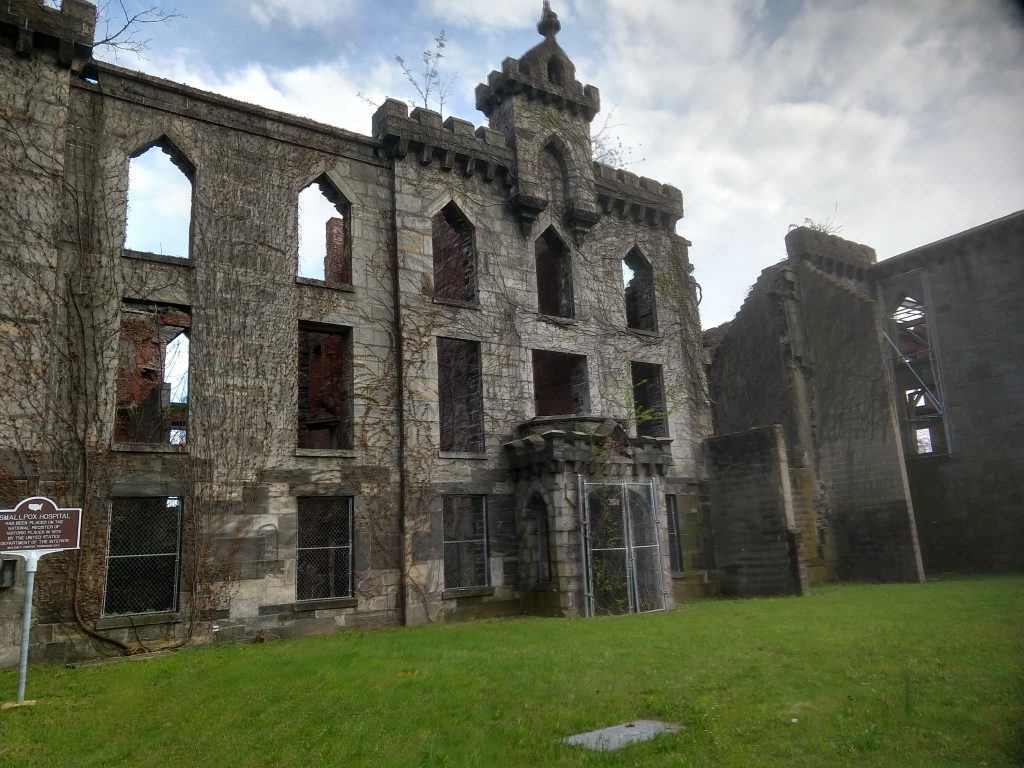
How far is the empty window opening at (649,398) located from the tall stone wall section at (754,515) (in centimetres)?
156

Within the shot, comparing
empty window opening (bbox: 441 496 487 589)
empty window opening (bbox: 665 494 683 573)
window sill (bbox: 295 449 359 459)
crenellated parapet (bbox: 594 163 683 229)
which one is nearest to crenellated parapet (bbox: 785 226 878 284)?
crenellated parapet (bbox: 594 163 683 229)

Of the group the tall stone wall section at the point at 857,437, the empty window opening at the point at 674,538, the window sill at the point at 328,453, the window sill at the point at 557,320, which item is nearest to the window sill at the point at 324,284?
the window sill at the point at 328,453

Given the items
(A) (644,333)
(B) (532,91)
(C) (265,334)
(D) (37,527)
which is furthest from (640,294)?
(D) (37,527)

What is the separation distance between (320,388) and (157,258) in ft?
27.5

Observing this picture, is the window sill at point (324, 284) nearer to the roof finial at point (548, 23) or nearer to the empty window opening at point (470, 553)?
the empty window opening at point (470, 553)

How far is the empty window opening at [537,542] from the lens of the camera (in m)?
16.3

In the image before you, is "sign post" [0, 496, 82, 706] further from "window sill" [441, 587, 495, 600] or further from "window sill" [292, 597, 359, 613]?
"window sill" [441, 587, 495, 600]

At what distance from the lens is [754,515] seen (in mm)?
19516

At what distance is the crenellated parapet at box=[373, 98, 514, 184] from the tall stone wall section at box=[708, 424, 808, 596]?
9100 millimetres

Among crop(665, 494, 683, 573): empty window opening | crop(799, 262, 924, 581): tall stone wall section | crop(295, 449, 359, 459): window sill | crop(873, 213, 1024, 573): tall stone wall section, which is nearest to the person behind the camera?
crop(295, 449, 359, 459): window sill

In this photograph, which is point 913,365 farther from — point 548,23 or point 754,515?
point 548,23

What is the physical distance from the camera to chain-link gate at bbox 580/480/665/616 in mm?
16312

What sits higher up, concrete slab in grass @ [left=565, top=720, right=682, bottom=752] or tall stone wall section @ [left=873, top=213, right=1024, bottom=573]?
tall stone wall section @ [left=873, top=213, right=1024, bottom=573]

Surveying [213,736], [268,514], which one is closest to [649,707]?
[213,736]
